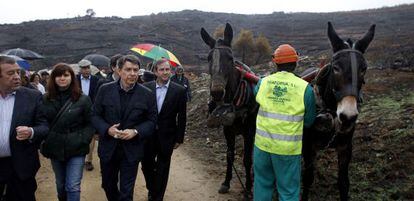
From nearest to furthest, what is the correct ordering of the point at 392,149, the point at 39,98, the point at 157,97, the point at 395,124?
the point at 39,98 < the point at 157,97 < the point at 392,149 < the point at 395,124

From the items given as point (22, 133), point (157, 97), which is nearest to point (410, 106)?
point (157, 97)

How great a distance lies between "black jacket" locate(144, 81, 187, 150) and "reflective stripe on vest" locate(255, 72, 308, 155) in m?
1.66

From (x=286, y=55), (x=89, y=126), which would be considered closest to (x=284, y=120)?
(x=286, y=55)

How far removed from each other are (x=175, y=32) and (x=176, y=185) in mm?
47862

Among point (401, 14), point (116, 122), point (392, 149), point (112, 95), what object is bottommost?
point (392, 149)

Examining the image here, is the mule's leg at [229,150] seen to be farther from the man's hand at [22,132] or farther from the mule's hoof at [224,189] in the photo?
the man's hand at [22,132]

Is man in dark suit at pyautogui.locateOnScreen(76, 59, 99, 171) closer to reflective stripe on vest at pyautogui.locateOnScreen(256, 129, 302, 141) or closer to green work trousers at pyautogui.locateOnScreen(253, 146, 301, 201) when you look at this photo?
green work trousers at pyautogui.locateOnScreen(253, 146, 301, 201)

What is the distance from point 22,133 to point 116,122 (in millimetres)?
1017

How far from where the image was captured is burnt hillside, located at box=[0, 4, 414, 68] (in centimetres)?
4241

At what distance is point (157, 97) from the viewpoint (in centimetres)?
505

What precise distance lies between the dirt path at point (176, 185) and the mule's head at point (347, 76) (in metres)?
2.82

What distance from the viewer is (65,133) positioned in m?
4.18

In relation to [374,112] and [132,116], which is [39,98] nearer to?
[132,116]

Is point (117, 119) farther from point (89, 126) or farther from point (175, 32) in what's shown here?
point (175, 32)
